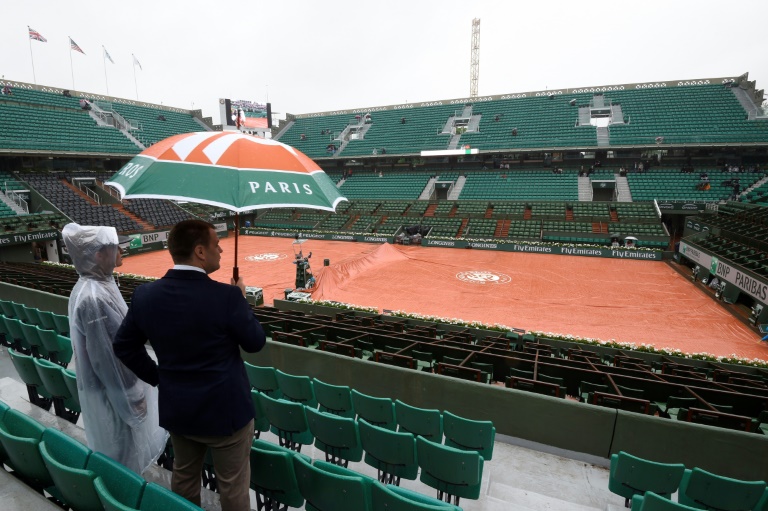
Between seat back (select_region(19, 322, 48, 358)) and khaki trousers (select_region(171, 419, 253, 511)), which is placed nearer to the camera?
khaki trousers (select_region(171, 419, 253, 511))

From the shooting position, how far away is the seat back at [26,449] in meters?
3.23

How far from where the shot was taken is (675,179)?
34.0 m

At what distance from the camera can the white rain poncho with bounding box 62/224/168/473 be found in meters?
3.07

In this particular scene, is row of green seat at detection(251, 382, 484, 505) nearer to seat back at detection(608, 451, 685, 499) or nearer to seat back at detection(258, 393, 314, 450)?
seat back at detection(258, 393, 314, 450)

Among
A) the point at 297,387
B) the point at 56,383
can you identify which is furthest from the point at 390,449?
the point at 56,383

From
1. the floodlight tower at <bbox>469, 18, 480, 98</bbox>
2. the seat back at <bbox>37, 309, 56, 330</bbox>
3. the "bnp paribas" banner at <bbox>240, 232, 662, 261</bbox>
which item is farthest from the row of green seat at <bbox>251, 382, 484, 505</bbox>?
the floodlight tower at <bbox>469, 18, 480, 98</bbox>

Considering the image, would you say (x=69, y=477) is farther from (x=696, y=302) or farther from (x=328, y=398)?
(x=696, y=302)

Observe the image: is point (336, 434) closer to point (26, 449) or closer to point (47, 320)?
point (26, 449)

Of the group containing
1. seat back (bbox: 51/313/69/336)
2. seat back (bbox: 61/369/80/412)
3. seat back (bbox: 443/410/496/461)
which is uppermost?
seat back (bbox: 61/369/80/412)

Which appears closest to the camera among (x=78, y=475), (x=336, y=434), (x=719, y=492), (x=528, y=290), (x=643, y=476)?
(x=78, y=475)

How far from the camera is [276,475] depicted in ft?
10.7

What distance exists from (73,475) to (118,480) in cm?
29

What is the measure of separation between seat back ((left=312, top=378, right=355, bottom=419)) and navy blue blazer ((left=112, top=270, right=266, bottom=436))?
3.17 metres

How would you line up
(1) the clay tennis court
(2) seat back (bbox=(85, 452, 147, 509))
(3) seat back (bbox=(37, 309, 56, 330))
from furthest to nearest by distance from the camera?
(1) the clay tennis court < (3) seat back (bbox=(37, 309, 56, 330)) < (2) seat back (bbox=(85, 452, 147, 509))
